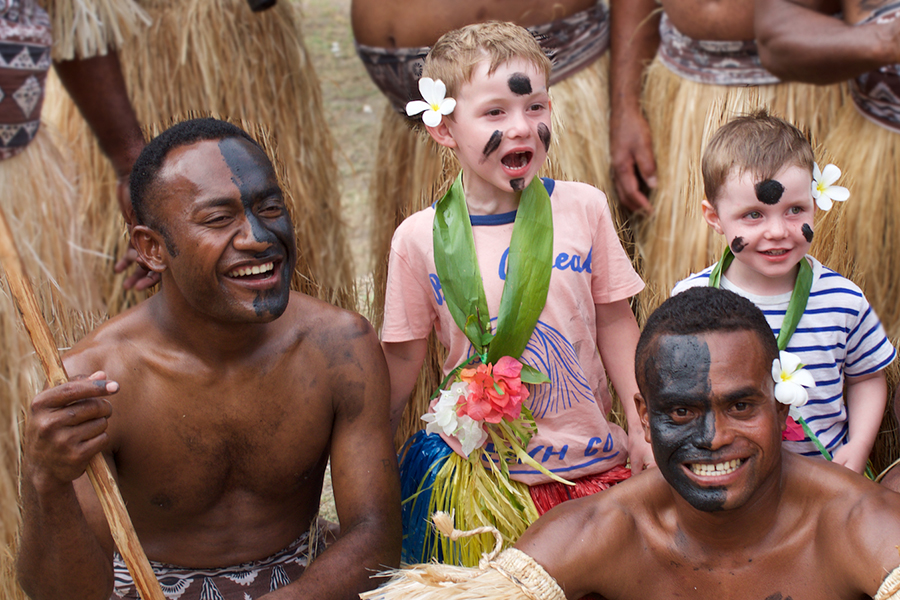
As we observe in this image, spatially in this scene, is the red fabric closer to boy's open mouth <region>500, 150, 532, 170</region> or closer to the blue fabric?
the blue fabric

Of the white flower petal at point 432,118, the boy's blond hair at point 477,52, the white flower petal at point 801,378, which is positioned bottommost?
the white flower petal at point 801,378

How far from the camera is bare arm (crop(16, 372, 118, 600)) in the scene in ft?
5.06

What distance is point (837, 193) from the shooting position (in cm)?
196

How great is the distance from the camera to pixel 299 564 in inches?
82.7

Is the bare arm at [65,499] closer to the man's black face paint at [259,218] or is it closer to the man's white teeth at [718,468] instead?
the man's black face paint at [259,218]

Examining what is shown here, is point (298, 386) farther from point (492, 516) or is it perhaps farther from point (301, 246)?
point (301, 246)

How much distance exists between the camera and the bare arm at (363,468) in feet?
6.19

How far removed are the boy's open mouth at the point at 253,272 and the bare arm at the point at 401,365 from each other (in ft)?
1.36

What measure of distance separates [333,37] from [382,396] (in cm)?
668

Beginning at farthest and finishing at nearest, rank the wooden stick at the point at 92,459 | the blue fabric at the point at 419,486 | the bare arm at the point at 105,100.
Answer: the bare arm at the point at 105,100, the blue fabric at the point at 419,486, the wooden stick at the point at 92,459

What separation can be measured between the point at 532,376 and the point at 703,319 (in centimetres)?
49

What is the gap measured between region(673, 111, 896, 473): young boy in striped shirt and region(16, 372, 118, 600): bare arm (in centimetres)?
132

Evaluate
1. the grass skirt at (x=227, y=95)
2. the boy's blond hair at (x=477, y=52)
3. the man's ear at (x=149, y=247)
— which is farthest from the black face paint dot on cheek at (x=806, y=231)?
the grass skirt at (x=227, y=95)

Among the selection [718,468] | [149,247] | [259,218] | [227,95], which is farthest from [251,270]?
[227,95]
